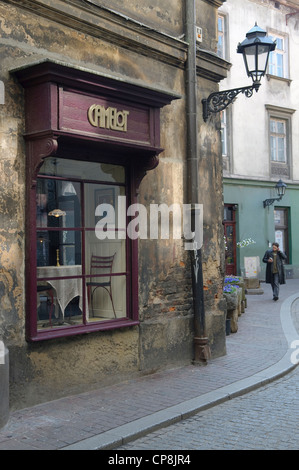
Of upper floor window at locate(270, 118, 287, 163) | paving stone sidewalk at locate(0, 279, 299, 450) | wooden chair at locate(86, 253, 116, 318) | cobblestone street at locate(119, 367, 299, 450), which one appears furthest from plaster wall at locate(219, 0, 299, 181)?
cobblestone street at locate(119, 367, 299, 450)

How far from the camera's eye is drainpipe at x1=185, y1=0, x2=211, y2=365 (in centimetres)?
775

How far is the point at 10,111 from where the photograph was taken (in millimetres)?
5621

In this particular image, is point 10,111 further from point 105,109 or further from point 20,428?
point 20,428

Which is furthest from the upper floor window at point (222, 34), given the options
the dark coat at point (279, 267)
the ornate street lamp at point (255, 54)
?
the ornate street lamp at point (255, 54)

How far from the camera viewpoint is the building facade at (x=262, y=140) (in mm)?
21062

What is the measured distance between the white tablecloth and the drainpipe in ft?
6.07

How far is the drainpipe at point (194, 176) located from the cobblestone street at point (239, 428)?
1.44 meters

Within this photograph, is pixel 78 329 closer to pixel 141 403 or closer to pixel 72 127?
pixel 141 403

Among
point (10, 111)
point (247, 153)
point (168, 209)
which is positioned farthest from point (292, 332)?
point (247, 153)

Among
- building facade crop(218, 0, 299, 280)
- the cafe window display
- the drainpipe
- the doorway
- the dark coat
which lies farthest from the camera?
the doorway

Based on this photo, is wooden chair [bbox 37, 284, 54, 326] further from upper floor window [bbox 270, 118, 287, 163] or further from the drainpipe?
upper floor window [bbox 270, 118, 287, 163]

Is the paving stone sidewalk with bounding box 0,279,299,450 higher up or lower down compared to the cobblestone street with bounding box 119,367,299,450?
higher up

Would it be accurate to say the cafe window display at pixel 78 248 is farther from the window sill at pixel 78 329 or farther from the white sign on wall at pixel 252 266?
the white sign on wall at pixel 252 266

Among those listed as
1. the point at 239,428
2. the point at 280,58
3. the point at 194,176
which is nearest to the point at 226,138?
the point at 280,58
